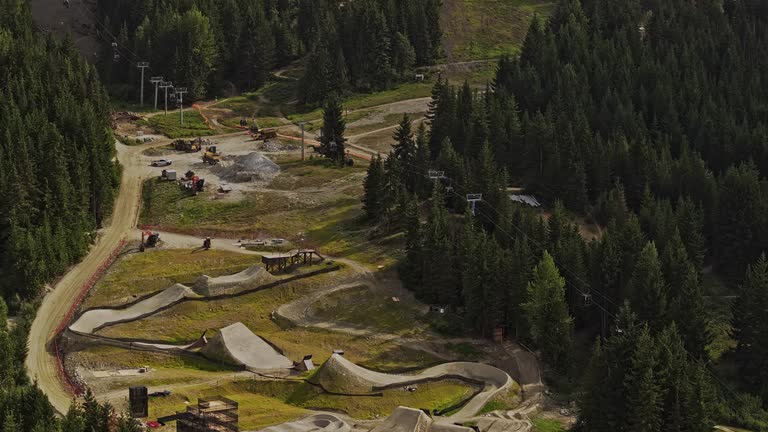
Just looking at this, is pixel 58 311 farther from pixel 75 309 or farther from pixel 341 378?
pixel 341 378

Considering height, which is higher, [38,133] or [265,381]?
[38,133]

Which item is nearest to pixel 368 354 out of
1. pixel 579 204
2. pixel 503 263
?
pixel 503 263

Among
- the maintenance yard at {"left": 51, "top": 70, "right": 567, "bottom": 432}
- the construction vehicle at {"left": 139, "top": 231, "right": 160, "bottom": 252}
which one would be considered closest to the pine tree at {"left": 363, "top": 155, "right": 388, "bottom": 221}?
the maintenance yard at {"left": 51, "top": 70, "right": 567, "bottom": 432}

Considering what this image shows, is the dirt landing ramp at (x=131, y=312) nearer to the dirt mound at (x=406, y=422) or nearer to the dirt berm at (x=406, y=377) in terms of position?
the dirt berm at (x=406, y=377)

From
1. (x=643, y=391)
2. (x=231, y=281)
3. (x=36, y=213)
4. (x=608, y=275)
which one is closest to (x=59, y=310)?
(x=231, y=281)

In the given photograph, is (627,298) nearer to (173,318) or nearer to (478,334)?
(478,334)

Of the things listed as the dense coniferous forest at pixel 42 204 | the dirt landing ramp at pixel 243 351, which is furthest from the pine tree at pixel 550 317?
the dense coniferous forest at pixel 42 204
